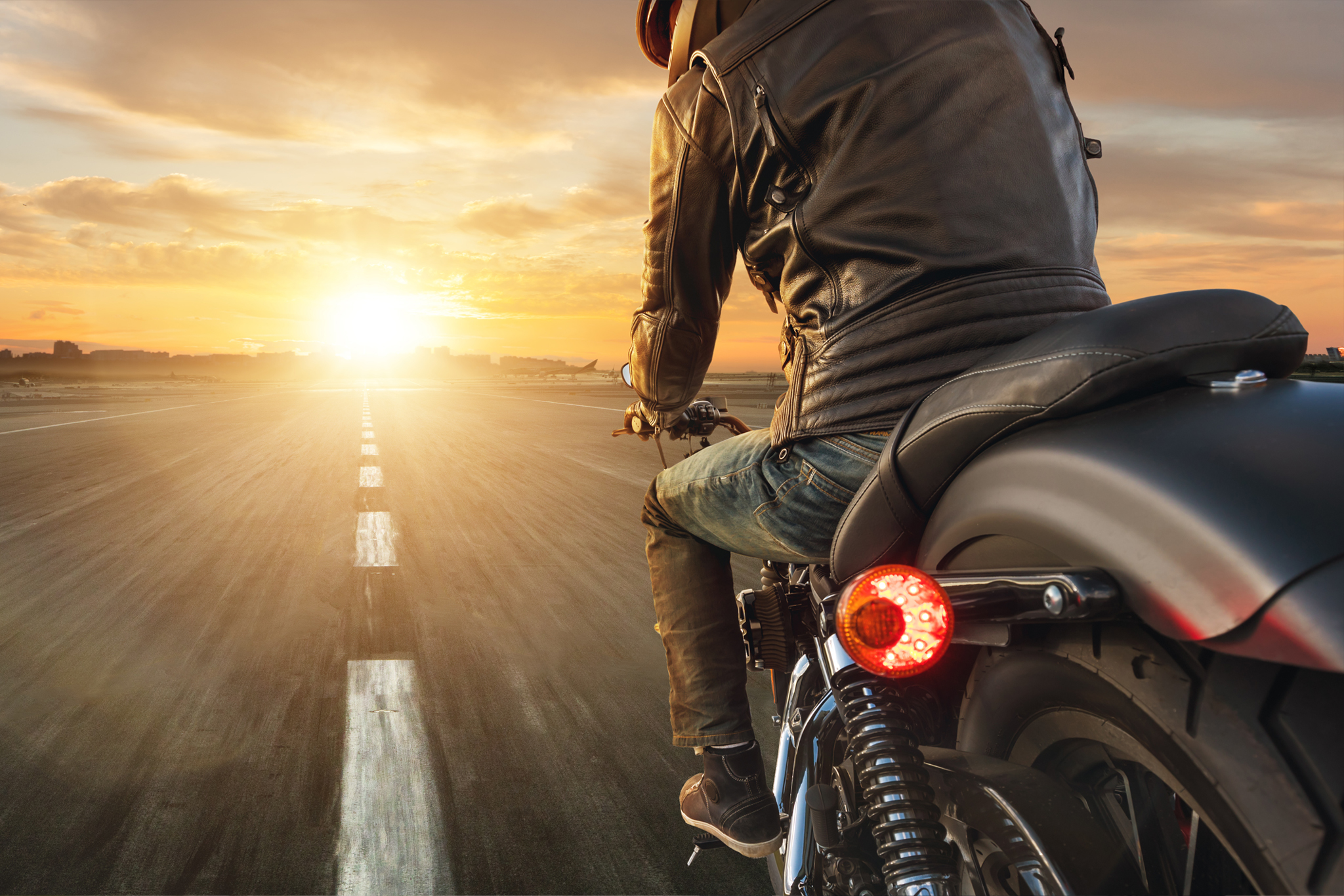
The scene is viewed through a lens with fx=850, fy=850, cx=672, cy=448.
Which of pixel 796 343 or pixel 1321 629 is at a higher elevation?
pixel 796 343

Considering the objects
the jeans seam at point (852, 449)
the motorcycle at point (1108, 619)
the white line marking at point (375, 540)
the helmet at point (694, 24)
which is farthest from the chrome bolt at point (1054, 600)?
the white line marking at point (375, 540)

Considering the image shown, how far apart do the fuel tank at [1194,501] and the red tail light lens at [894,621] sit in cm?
16

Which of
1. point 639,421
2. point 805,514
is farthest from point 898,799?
point 639,421

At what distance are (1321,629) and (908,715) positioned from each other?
2.85ft

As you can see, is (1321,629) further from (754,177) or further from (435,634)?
(435,634)

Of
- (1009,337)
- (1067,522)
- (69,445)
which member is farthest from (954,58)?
(69,445)

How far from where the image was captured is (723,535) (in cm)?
217

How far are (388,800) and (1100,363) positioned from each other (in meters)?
2.59

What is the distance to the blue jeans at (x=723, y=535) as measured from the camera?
1869mm

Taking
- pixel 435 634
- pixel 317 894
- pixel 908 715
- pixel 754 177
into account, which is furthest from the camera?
pixel 435 634

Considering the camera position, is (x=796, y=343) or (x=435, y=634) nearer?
(x=796, y=343)

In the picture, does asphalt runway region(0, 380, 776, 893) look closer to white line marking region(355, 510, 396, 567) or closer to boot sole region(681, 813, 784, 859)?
white line marking region(355, 510, 396, 567)

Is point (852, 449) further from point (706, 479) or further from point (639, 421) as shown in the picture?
point (639, 421)

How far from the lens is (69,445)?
13.3 m
